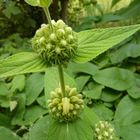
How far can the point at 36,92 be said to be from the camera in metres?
1.63

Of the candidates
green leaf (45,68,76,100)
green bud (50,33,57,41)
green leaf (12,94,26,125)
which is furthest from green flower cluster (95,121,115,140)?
green leaf (12,94,26,125)

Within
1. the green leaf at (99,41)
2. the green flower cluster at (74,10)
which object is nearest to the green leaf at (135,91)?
the green leaf at (99,41)

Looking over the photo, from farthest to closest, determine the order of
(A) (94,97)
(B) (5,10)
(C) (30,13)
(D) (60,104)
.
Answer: (C) (30,13) → (B) (5,10) → (A) (94,97) → (D) (60,104)

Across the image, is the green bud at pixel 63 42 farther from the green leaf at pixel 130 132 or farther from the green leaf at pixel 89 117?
the green leaf at pixel 130 132

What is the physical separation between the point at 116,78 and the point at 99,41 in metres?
0.69

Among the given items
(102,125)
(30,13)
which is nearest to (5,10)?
(30,13)

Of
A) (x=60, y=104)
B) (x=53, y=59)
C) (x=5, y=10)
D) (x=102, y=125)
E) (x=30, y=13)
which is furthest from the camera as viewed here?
(x=30, y=13)

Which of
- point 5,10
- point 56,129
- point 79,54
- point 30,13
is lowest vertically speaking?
point 30,13

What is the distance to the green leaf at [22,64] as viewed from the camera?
90cm

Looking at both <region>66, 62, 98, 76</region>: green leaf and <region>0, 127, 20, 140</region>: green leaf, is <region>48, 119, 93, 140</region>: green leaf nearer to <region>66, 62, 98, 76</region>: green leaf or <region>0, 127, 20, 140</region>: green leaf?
<region>0, 127, 20, 140</region>: green leaf

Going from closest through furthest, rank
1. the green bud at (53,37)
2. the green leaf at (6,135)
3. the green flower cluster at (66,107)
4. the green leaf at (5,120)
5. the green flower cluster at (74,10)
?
the green bud at (53,37) → the green flower cluster at (66,107) → the green leaf at (6,135) → the green leaf at (5,120) → the green flower cluster at (74,10)

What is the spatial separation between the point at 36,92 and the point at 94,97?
0.74ft

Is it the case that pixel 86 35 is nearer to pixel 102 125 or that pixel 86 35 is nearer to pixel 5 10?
pixel 102 125

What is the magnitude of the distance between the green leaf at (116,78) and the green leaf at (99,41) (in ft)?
2.11
